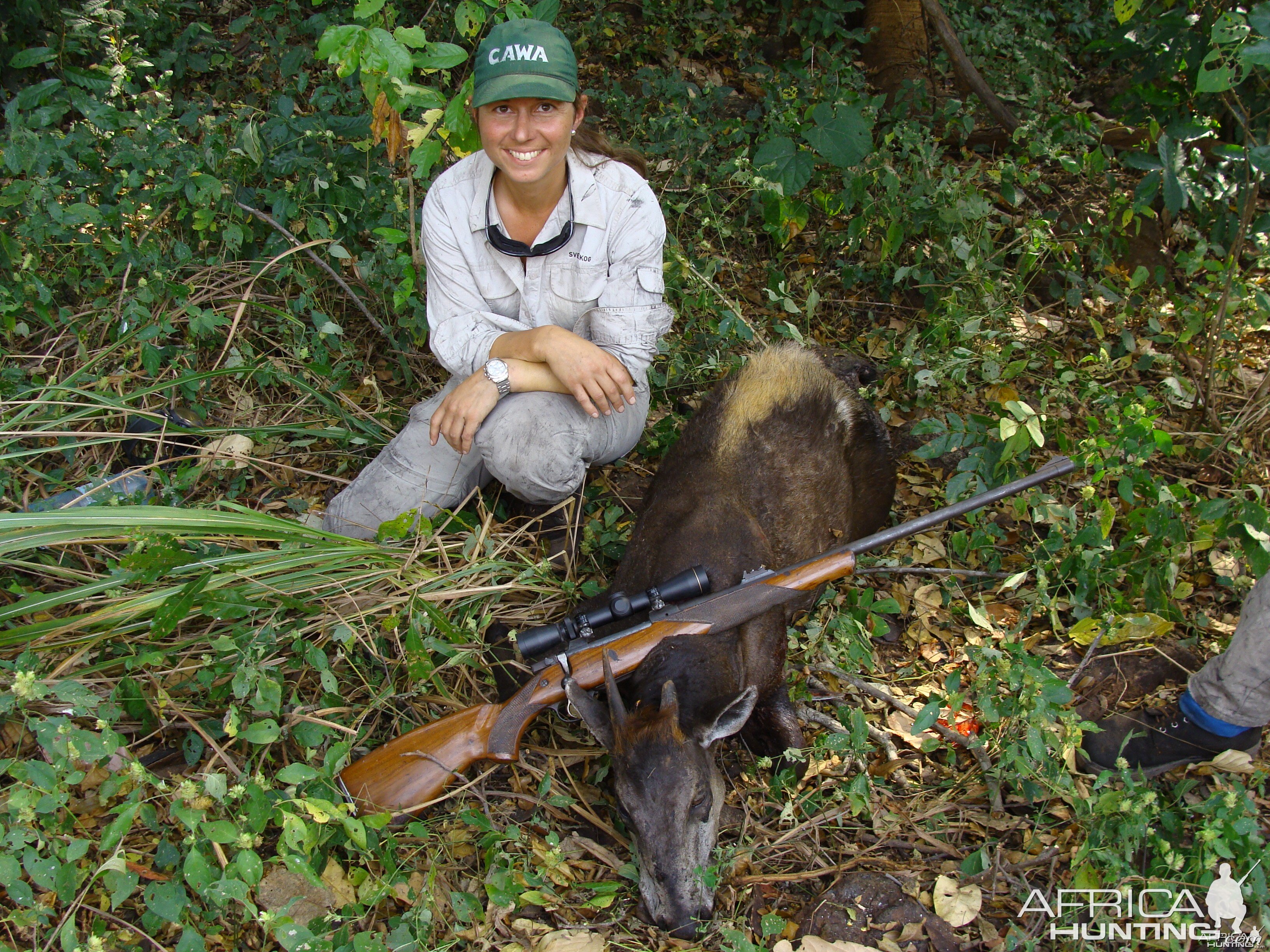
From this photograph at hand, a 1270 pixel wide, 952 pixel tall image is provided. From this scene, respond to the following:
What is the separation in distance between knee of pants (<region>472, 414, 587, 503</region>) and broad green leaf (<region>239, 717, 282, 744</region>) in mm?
1552

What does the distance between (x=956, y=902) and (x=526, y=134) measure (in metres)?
3.46

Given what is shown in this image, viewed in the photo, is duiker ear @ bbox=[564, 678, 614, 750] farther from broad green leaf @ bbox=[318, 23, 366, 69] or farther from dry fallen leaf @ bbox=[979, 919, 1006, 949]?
broad green leaf @ bbox=[318, 23, 366, 69]

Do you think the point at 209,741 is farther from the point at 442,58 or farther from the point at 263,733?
the point at 442,58

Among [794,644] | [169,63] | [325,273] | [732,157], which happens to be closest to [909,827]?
[794,644]

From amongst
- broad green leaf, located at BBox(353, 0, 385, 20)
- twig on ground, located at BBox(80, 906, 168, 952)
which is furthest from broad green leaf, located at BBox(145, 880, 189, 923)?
broad green leaf, located at BBox(353, 0, 385, 20)

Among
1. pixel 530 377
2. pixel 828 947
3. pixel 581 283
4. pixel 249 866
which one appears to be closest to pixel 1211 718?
pixel 828 947

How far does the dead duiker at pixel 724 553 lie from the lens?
321 centimetres

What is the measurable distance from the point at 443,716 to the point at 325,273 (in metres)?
3.21

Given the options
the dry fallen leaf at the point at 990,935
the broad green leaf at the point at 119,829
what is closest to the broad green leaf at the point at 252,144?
the broad green leaf at the point at 119,829

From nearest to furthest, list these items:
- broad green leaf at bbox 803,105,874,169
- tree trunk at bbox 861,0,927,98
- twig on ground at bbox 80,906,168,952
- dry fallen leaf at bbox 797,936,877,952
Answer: twig on ground at bbox 80,906,168,952 < dry fallen leaf at bbox 797,936,877,952 < broad green leaf at bbox 803,105,874,169 < tree trunk at bbox 861,0,927,98

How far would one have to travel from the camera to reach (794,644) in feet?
13.8

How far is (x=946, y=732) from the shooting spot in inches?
147

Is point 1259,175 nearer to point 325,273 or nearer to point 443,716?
point 443,716

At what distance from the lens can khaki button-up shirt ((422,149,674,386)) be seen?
4.12 metres
